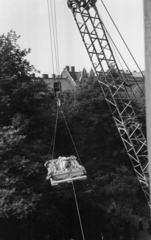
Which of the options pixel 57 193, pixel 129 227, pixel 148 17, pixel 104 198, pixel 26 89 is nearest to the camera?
pixel 148 17

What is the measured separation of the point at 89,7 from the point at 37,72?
4.98 meters

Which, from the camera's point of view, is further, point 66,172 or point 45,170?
point 45,170

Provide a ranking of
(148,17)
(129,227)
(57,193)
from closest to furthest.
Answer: (148,17)
(57,193)
(129,227)

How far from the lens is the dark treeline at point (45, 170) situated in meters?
15.2

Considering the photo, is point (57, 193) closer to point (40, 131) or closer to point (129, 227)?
point (40, 131)

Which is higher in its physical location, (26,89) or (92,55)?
(92,55)

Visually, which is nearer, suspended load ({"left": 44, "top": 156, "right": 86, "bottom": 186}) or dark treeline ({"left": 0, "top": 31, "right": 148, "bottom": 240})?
suspended load ({"left": 44, "top": 156, "right": 86, "bottom": 186})

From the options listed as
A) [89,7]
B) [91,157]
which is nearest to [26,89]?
[89,7]

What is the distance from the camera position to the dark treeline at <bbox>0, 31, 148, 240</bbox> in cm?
1520

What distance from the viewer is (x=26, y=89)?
18.0 metres

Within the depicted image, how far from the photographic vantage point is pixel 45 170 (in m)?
16.3

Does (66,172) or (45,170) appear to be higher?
(66,172)

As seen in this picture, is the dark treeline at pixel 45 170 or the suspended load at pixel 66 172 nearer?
the suspended load at pixel 66 172

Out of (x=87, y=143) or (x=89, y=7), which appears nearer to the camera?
(x=89, y=7)
